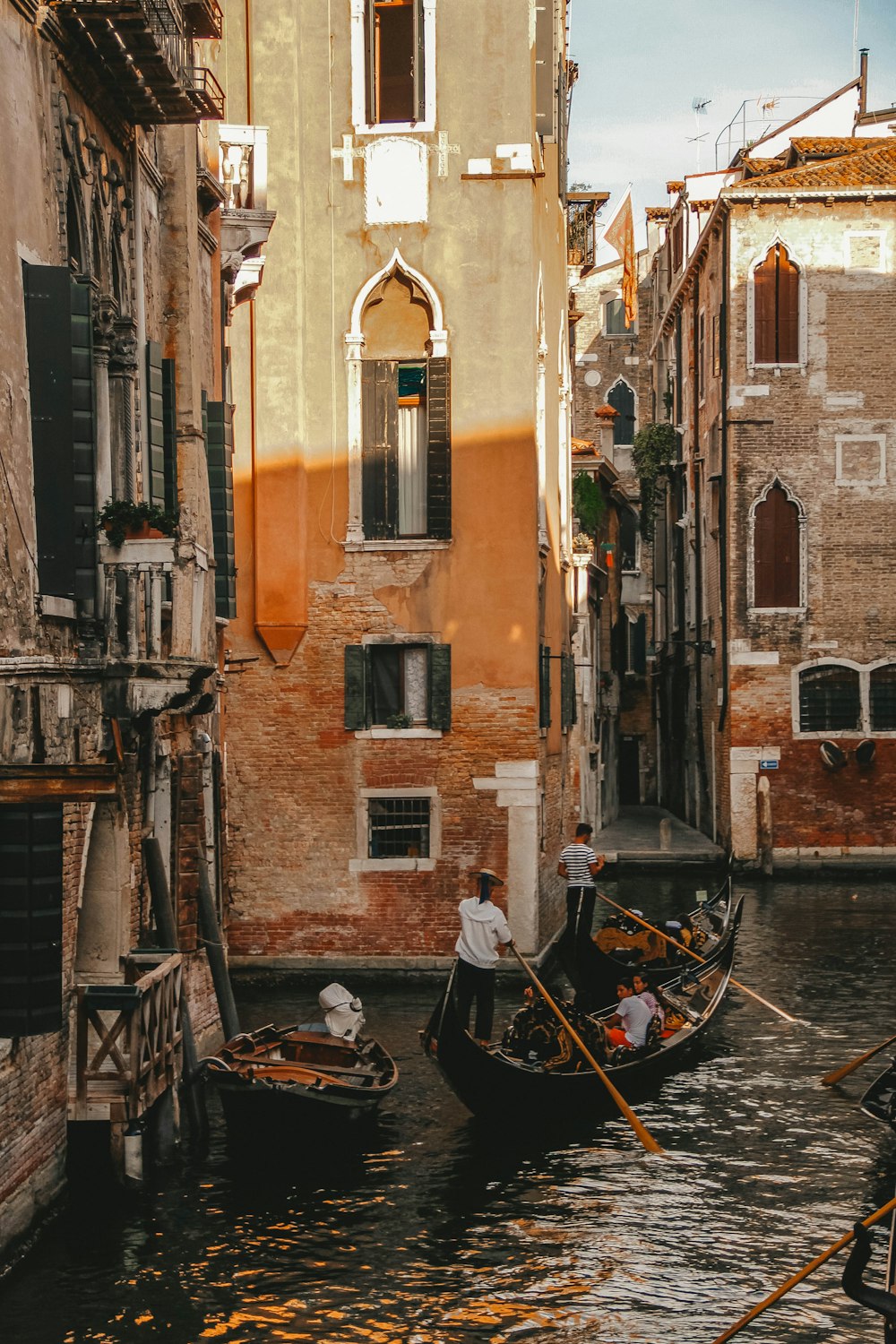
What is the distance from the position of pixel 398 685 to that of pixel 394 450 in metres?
2.11

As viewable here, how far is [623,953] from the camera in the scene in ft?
47.7

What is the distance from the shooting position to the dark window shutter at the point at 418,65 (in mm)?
15203

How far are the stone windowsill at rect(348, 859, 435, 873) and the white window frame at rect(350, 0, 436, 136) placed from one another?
6396 millimetres

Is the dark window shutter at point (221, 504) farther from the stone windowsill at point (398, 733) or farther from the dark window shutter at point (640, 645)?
the dark window shutter at point (640, 645)

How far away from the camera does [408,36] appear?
50.4ft

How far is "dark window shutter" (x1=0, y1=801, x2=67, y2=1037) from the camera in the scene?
6.85 metres

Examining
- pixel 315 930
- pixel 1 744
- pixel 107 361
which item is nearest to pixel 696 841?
pixel 315 930

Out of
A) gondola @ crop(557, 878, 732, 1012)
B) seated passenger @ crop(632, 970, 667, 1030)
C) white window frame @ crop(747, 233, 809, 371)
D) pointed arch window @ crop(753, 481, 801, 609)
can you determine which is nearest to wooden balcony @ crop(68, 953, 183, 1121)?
seated passenger @ crop(632, 970, 667, 1030)

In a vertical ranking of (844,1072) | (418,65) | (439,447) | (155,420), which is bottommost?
(844,1072)

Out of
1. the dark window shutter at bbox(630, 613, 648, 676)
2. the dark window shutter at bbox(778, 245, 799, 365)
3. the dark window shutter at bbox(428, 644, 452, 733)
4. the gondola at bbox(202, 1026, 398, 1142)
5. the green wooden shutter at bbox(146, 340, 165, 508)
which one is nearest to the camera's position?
the gondola at bbox(202, 1026, 398, 1142)

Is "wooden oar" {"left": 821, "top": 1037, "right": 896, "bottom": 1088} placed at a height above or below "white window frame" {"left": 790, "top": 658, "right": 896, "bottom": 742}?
below

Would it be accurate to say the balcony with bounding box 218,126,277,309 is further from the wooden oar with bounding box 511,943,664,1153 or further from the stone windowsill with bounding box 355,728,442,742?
the wooden oar with bounding box 511,943,664,1153

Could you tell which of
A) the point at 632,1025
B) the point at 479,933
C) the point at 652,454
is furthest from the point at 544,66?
the point at 652,454

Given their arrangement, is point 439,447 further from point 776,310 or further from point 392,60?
point 776,310
